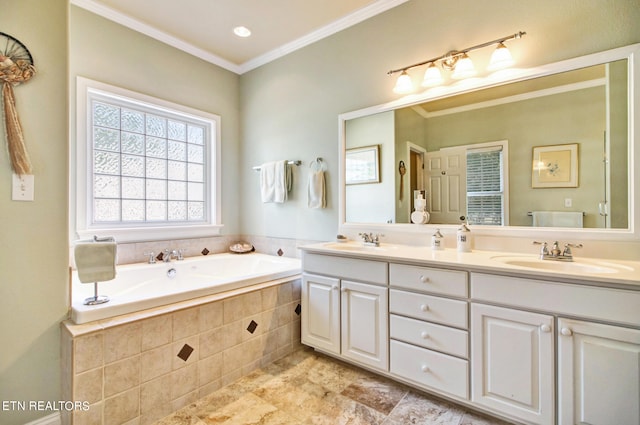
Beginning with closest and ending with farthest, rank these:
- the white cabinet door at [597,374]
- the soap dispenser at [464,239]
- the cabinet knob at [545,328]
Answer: the white cabinet door at [597,374]
the cabinet knob at [545,328]
the soap dispenser at [464,239]

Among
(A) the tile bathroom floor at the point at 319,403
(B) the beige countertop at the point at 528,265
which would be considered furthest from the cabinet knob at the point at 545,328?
(A) the tile bathroom floor at the point at 319,403

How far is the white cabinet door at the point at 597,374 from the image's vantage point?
1.19 meters

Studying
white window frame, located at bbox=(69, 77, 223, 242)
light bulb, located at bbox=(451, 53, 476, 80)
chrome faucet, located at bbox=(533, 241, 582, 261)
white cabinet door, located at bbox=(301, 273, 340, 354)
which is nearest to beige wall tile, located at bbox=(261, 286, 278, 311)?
white cabinet door, located at bbox=(301, 273, 340, 354)

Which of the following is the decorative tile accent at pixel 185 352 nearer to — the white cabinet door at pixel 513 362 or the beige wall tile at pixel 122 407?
the beige wall tile at pixel 122 407

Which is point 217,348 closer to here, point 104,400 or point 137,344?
point 137,344

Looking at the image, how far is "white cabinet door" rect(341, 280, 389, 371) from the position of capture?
6.06 feet

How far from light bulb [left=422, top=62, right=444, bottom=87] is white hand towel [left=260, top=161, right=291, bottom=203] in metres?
1.47

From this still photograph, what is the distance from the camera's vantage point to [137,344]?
1535mm

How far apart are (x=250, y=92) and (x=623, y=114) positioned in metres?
3.12

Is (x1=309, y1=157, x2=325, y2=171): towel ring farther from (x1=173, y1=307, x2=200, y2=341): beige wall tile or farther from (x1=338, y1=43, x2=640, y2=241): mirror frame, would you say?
(x1=173, y1=307, x2=200, y2=341): beige wall tile

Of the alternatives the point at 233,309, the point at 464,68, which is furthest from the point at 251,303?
the point at 464,68

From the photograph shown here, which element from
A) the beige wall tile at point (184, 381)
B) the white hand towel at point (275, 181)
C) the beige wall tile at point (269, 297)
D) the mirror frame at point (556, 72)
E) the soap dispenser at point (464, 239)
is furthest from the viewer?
the white hand towel at point (275, 181)

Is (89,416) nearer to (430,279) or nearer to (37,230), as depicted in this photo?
(37,230)

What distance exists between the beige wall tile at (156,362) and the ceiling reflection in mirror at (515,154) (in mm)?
1691
